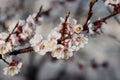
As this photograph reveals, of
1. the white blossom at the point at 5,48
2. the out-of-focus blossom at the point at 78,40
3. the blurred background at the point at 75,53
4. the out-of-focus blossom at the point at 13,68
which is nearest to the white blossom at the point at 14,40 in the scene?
the white blossom at the point at 5,48

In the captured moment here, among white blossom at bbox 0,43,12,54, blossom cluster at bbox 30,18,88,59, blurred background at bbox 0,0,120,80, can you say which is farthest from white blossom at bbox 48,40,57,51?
blurred background at bbox 0,0,120,80

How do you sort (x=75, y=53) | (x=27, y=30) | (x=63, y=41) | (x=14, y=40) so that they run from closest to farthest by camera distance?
(x=63, y=41), (x=14, y=40), (x=27, y=30), (x=75, y=53)

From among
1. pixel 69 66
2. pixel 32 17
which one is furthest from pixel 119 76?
pixel 32 17

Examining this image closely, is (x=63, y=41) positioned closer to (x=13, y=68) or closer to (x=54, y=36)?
(x=54, y=36)

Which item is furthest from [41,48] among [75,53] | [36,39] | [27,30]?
[75,53]

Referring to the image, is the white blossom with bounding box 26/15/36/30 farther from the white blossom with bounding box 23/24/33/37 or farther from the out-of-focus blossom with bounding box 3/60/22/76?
the out-of-focus blossom with bounding box 3/60/22/76

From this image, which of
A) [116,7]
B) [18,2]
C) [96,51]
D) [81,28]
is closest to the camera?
[81,28]

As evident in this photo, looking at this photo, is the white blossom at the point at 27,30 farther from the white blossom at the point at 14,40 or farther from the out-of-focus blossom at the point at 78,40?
the out-of-focus blossom at the point at 78,40

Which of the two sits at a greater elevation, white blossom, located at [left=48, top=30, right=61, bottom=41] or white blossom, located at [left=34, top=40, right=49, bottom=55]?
white blossom, located at [left=48, top=30, right=61, bottom=41]

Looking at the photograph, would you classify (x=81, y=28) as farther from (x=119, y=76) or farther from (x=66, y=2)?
(x=119, y=76)
